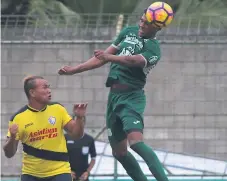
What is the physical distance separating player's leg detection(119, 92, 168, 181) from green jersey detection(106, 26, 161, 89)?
6.7 inches

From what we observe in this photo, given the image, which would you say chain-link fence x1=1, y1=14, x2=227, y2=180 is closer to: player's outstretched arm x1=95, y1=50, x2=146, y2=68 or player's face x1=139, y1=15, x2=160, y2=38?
player's face x1=139, y1=15, x2=160, y2=38

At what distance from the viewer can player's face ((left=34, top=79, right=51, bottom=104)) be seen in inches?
335

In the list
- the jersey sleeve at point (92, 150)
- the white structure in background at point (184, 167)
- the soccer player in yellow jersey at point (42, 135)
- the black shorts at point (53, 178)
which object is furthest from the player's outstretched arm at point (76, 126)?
the white structure in background at point (184, 167)

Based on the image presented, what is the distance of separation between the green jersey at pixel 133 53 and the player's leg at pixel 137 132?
6.7 inches

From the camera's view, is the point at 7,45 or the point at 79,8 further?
the point at 79,8

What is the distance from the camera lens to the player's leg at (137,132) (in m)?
8.55

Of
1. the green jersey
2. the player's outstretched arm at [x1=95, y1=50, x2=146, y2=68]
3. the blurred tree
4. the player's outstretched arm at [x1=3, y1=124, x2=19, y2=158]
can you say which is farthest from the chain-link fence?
the player's outstretched arm at [x1=3, y1=124, x2=19, y2=158]

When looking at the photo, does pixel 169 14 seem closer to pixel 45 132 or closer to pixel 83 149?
pixel 45 132

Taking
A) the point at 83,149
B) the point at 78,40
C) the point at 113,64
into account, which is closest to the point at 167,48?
the point at 78,40

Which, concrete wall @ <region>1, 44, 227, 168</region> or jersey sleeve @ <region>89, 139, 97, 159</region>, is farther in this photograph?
concrete wall @ <region>1, 44, 227, 168</region>

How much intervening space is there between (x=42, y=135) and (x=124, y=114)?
86 centimetres

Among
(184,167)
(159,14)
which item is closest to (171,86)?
(184,167)

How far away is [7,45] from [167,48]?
2585 mm

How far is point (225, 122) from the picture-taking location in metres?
13.7
